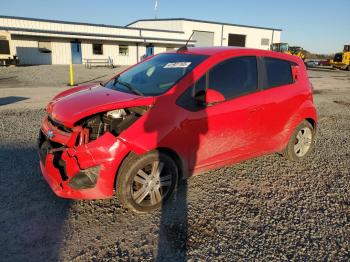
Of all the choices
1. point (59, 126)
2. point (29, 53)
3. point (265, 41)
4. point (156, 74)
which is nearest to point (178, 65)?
point (156, 74)

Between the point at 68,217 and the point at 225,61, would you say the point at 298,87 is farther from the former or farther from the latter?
the point at 68,217

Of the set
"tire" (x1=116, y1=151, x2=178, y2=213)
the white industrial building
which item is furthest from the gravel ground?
the white industrial building

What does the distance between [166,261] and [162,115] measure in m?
1.46

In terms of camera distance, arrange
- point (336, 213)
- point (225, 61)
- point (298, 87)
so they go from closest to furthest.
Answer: point (336, 213), point (225, 61), point (298, 87)

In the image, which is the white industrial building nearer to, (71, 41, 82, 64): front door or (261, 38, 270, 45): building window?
(71, 41, 82, 64): front door

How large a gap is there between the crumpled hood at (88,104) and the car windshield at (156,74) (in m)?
0.24

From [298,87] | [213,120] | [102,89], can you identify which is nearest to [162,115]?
[213,120]

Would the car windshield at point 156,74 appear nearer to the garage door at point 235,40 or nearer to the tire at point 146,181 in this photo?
the tire at point 146,181

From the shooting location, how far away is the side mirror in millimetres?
3324

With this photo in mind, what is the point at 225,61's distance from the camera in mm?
3777

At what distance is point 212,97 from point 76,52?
32162 mm

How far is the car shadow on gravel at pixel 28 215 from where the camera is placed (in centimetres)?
265

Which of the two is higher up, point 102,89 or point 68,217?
point 102,89

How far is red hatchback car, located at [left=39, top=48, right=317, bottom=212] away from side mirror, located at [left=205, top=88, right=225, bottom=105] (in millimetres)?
13
